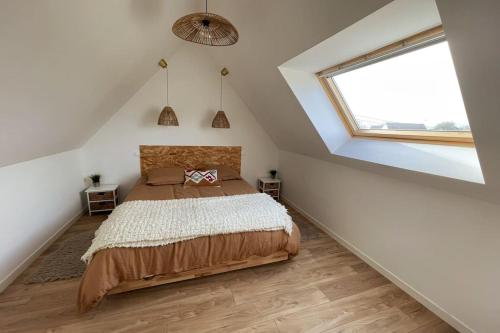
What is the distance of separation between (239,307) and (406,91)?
221 cm

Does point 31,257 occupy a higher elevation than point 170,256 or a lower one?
lower

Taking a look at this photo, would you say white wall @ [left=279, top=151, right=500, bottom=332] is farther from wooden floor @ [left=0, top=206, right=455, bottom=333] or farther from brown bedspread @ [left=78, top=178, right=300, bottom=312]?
brown bedspread @ [left=78, top=178, right=300, bottom=312]

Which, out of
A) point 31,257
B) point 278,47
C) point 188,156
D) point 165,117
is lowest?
point 31,257

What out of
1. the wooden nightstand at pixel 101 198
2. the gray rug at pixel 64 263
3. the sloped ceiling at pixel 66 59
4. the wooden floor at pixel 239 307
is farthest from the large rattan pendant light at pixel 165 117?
the wooden floor at pixel 239 307

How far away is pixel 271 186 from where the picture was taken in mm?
3932

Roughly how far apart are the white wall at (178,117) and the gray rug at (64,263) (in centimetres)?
116

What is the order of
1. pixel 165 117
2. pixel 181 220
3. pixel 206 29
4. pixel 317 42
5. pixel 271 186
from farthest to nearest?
1. pixel 271 186
2. pixel 165 117
3. pixel 181 220
4. pixel 317 42
5. pixel 206 29

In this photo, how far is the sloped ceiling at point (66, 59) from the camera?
3.41 feet

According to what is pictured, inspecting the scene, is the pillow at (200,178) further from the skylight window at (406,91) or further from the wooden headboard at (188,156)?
the skylight window at (406,91)

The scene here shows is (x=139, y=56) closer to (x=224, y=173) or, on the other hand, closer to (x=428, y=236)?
(x=224, y=173)

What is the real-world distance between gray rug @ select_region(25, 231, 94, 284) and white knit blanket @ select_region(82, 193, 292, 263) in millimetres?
534

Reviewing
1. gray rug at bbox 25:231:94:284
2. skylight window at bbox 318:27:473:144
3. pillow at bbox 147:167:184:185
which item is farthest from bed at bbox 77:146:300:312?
skylight window at bbox 318:27:473:144

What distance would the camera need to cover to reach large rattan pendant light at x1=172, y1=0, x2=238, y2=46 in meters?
1.18

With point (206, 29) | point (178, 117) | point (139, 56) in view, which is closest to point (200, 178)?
point (178, 117)
